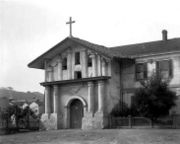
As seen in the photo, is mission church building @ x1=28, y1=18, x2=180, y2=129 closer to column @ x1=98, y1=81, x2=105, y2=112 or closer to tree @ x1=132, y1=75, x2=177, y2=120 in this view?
column @ x1=98, y1=81, x2=105, y2=112

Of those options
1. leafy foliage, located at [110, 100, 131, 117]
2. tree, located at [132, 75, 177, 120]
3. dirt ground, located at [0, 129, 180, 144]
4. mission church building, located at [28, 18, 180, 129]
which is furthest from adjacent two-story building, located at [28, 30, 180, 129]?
dirt ground, located at [0, 129, 180, 144]

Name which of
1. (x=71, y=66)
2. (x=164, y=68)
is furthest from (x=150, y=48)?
(x=71, y=66)

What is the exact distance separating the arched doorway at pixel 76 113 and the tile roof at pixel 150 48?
5822 mm

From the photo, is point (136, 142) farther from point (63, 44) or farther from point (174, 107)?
point (63, 44)

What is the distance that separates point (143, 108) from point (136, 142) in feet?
22.5

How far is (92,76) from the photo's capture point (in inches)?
1330

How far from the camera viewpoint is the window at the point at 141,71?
34.2 metres

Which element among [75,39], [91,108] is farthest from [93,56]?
[91,108]

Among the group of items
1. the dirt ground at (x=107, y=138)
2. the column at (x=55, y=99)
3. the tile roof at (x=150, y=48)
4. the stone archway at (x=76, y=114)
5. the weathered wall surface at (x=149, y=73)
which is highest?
the tile roof at (x=150, y=48)

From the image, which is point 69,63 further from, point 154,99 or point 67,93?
point 154,99

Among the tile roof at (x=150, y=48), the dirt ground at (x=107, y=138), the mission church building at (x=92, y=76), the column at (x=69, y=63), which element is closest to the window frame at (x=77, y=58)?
the mission church building at (x=92, y=76)

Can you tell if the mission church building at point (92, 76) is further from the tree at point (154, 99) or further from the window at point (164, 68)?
the tree at point (154, 99)

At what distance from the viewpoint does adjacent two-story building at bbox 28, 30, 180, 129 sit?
107 feet

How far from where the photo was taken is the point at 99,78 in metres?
32.6
